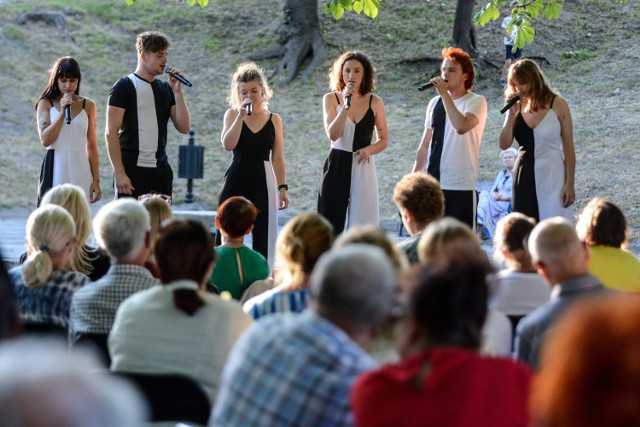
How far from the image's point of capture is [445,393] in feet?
8.61

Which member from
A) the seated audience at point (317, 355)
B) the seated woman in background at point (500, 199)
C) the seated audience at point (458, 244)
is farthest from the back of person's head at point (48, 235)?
the seated woman in background at point (500, 199)

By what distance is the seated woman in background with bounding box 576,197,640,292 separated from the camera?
4.96m

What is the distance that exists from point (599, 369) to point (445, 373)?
0.97 meters

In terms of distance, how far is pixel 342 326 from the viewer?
9.73ft

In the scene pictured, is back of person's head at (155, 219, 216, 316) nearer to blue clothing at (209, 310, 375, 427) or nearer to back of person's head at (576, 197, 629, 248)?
blue clothing at (209, 310, 375, 427)

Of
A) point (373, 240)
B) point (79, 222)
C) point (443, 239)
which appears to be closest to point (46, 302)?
point (79, 222)

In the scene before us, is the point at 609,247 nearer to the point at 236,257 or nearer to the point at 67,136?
the point at 236,257

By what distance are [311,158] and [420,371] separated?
16286 millimetres

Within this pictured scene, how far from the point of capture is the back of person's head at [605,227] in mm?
5090

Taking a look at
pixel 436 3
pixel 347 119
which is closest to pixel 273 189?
pixel 347 119

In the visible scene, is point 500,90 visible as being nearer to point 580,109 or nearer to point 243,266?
point 580,109

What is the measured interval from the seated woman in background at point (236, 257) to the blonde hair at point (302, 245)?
4.83 ft

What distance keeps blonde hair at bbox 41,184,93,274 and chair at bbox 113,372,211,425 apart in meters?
2.23

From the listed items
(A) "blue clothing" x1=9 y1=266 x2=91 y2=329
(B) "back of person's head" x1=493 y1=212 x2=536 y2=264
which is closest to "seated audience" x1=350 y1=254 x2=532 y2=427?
(B) "back of person's head" x1=493 y1=212 x2=536 y2=264
